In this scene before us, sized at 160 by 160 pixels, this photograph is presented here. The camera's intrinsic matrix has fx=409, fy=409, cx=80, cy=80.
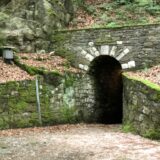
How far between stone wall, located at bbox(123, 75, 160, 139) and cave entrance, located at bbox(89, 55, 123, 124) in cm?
317

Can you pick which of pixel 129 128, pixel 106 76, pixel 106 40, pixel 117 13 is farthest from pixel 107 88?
pixel 129 128

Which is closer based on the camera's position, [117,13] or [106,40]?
[106,40]

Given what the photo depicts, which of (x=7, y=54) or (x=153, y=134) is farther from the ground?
(x=7, y=54)

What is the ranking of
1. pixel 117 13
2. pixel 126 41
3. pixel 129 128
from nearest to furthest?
pixel 129 128, pixel 126 41, pixel 117 13

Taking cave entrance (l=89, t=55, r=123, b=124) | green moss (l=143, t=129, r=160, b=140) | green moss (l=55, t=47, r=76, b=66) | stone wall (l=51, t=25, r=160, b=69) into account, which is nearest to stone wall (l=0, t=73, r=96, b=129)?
cave entrance (l=89, t=55, r=123, b=124)

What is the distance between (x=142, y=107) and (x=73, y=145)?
3081 mm

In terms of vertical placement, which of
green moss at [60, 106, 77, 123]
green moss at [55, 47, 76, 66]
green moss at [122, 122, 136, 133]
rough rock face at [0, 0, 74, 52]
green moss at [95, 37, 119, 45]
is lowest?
green moss at [122, 122, 136, 133]

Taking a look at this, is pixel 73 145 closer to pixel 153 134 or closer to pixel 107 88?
pixel 153 134

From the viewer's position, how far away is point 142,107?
506 inches

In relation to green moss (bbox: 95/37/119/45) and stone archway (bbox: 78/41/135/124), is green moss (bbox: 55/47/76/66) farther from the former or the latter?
green moss (bbox: 95/37/119/45)

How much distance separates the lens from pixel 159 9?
19.9 m

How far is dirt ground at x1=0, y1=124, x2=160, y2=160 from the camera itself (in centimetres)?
946

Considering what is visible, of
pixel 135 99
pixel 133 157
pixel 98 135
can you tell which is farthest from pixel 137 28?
pixel 133 157

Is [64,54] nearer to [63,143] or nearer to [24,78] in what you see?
[24,78]
